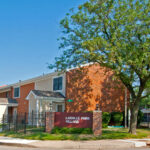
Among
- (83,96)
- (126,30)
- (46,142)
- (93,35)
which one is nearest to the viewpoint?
(46,142)

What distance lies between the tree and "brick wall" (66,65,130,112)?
6.48 m

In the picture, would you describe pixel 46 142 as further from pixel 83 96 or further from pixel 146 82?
pixel 83 96

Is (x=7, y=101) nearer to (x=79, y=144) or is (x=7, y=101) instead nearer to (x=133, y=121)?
(x=133, y=121)

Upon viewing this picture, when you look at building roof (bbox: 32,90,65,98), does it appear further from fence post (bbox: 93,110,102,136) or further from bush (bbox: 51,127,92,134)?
fence post (bbox: 93,110,102,136)

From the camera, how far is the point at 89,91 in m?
24.6

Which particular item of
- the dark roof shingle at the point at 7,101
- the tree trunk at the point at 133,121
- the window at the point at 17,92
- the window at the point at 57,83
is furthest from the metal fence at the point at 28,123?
the tree trunk at the point at 133,121

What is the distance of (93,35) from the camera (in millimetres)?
16719

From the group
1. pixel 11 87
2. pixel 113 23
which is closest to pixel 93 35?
pixel 113 23

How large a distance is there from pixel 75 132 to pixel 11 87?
64.4 feet

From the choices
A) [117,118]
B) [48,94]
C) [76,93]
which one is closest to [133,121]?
[117,118]

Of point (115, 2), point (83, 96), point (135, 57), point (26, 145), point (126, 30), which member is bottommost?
point (26, 145)

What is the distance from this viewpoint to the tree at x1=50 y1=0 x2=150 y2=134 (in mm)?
14852

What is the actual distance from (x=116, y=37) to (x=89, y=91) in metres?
10.1

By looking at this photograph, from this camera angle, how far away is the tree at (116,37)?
14852 millimetres
